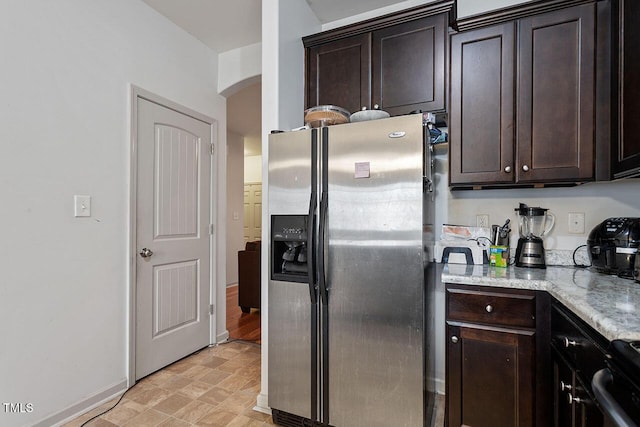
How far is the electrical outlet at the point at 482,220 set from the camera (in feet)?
6.89

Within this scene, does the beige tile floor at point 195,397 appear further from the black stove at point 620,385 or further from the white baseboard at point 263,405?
the black stove at point 620,385

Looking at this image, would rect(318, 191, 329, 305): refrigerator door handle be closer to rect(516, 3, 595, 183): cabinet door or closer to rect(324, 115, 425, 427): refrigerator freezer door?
rect(324, 115, 425, 427): refrigerator freezer door

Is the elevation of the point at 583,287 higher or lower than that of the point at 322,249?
lower

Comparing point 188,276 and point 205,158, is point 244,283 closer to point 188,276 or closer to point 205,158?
point 188,276

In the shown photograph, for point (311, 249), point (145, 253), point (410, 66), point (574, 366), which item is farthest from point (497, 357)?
point (145, 253)

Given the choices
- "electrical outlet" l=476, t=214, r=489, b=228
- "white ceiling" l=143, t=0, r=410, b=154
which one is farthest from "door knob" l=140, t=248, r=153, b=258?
"electrical outlet" l=476, t=214, r=489, b=228

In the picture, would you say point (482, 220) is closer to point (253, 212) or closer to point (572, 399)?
point (572, 399)

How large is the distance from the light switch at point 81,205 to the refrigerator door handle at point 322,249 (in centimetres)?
154

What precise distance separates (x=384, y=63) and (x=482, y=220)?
124cm

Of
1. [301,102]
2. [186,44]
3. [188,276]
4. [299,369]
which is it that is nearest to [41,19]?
[186,44]

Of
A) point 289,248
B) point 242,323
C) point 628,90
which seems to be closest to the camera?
point 628,90

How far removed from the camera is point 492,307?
4.88 feet

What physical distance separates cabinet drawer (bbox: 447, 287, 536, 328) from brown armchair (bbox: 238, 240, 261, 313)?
2.68 m

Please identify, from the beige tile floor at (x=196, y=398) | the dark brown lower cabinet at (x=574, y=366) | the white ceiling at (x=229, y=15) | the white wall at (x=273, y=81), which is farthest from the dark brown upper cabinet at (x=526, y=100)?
the beige tile floor at (x=196, y=398)
